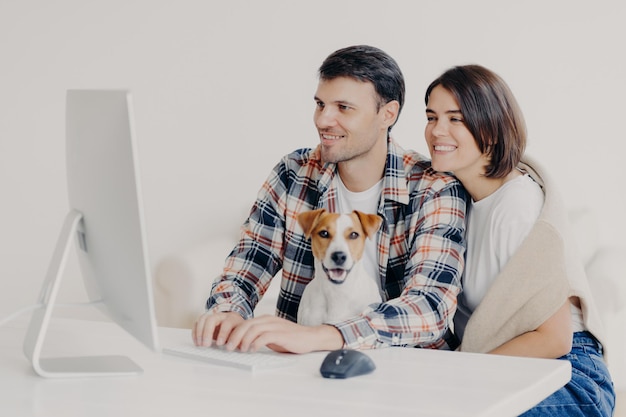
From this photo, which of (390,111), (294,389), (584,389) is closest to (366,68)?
(390,111)

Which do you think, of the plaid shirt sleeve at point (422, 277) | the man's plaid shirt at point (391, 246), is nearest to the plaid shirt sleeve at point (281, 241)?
the man's plaid shirt at point (391, 246)

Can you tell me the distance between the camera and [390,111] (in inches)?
89.0

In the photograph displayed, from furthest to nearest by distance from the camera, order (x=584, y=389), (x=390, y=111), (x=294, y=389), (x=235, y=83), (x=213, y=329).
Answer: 1. (x=235, y=83)
2. (x=390, y=111)
3. (x=584, y=389)
4. (x=213, y=329)
5. (x=294, y=389)

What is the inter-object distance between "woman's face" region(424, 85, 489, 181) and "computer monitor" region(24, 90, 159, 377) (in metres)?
0.93

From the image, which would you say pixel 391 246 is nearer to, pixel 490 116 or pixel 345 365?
pixel 490 116

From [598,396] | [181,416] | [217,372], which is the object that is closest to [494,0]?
[598,396]

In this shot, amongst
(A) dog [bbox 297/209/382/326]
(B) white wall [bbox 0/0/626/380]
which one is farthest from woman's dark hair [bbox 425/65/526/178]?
(B) white wall [bbox 0/0/626/380]

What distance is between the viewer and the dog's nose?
1977 mm

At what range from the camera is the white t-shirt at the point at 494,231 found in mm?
2055

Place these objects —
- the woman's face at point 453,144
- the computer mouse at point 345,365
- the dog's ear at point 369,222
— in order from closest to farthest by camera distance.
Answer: the computer mouse at point 345,365 < the dog's ear at point 369,222 < the woman's face at point 453,144

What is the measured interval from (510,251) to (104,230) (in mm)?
1023

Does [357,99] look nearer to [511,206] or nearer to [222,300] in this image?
[511,206]

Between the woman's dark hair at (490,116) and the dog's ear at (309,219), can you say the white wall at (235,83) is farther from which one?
the dog's ear at (309,219)

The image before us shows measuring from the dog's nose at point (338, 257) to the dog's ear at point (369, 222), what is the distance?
0.25 feet
